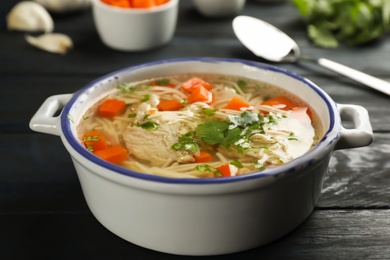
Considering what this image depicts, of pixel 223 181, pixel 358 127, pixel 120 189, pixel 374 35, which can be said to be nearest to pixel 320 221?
pixel 358 127

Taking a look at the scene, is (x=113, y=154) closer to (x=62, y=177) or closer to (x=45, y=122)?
(x=45, y=122)

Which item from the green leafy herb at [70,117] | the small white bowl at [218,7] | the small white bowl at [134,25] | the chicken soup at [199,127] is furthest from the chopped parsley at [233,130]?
the small white bowl at [218,7]

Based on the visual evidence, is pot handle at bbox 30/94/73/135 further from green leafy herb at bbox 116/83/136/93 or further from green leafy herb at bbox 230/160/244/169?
green leafy herb at bbox 230/160/244/169

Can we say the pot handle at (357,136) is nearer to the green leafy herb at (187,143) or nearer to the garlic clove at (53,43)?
the green leafy herb at (187,143)

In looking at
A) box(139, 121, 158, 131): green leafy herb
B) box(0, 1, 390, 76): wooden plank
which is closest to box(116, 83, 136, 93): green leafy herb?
box(139, 121, 158, 131): green leafy herb

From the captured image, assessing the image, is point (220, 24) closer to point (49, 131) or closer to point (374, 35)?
point (374, 35)

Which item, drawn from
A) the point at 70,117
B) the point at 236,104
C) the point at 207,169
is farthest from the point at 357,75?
the point at 70,117
